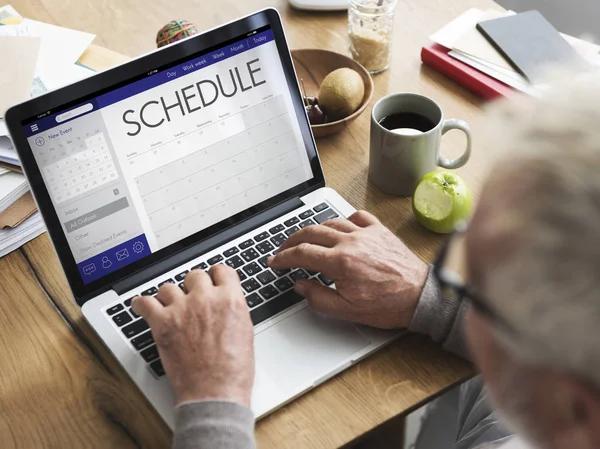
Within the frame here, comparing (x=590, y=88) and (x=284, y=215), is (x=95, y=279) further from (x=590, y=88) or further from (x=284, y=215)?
(x=590, y=88)

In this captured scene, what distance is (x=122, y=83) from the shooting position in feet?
2.88

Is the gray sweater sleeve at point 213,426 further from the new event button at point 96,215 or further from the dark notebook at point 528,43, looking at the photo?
the dark notebook at point 528,43

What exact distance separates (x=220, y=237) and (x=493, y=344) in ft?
1.62

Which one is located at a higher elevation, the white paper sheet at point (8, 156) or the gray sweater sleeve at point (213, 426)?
the white paper sheet at point (8, 156)

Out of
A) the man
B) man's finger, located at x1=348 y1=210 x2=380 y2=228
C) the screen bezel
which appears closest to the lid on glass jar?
the screen bezel

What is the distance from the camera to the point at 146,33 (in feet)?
4.50

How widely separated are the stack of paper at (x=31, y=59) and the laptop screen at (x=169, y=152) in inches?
10.0

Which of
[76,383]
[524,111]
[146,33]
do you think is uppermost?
[524,111]

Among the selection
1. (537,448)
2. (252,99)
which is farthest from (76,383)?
(537,448)

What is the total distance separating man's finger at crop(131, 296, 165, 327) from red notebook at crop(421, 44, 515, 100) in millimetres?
713

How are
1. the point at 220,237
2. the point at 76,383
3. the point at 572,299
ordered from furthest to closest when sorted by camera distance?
1. the point at 220,237
2. the point at 76,383
3. the point at 572,299

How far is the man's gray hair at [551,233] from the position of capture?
475 millimetres

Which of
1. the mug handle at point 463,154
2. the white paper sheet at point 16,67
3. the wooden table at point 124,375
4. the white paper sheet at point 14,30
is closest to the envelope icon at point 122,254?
the wooden table at point 124,375

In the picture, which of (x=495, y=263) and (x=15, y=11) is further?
(x=15, y=11)
